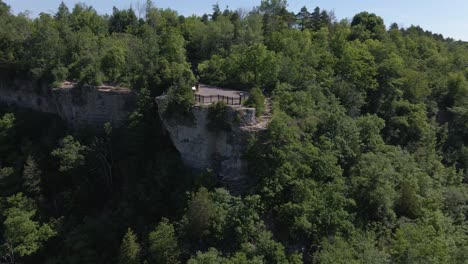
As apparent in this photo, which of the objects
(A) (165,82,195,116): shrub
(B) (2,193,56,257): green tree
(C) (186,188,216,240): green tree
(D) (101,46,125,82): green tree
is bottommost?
(B) (2,193,56,257): green tree

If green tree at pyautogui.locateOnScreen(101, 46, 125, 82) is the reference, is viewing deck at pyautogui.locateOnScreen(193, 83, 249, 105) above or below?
below

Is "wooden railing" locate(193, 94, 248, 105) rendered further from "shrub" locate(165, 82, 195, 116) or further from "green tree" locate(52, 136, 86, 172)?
A: "green tree" locate(52, 136, 86, 172)

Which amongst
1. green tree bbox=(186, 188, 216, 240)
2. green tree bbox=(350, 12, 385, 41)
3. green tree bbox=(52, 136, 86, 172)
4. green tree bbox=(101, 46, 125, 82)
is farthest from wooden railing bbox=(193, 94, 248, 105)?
green tree bbox=(350, 12, 385, 41)

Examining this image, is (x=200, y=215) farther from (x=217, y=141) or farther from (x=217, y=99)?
(x=217, y=99)

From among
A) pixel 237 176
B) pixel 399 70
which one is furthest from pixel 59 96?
pixel 399 70

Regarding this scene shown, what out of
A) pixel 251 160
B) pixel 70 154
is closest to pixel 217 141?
pixel 251 160

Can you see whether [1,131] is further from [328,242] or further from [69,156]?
[328,242]
